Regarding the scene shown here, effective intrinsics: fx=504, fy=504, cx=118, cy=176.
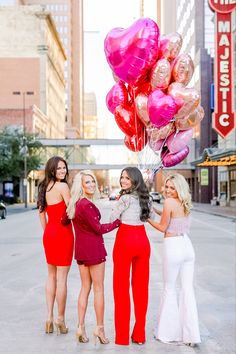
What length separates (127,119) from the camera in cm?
672

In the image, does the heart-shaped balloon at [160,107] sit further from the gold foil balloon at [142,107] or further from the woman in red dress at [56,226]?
the woman in red dress at [56,226]

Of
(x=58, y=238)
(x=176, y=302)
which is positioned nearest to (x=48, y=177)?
(x=58, y=238)

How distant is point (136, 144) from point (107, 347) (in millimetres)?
2726

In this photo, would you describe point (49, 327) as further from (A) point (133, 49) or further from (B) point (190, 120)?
(A) point (133, 49)

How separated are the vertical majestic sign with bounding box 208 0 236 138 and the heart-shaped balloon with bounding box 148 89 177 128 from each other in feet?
112

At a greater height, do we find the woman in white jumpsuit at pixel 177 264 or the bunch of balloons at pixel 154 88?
the bunch of balloons at pixel 154 88

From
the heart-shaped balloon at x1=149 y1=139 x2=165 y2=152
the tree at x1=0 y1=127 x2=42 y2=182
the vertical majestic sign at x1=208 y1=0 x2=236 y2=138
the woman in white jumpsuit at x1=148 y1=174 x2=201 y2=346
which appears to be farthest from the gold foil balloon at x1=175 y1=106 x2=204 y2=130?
the tree at x1=0 y1=127 x2=42 y2=182

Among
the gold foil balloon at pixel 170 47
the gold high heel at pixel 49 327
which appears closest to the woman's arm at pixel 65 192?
the gold high heel at pixel 49 327

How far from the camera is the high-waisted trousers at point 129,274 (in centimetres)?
530

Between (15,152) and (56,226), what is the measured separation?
4744 cm

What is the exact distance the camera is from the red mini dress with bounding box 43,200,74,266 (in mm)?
5543

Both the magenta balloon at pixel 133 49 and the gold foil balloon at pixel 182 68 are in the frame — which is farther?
the gold foil balloon at pixel 182 68

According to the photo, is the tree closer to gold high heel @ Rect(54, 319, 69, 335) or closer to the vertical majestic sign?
the vertical majestic sign

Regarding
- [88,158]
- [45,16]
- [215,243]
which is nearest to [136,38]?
[215,243]
